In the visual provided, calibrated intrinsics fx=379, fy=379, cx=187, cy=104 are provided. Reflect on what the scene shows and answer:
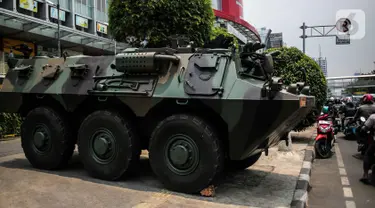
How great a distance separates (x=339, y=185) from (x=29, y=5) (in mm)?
16659

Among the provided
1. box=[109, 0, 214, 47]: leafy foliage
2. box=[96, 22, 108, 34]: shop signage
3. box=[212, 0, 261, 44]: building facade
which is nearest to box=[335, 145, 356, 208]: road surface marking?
box=[109, 0, 214, 47]: leafy foliage

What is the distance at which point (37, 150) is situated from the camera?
657cm

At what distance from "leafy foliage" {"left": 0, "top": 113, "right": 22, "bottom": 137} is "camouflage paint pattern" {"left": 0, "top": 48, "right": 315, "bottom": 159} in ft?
17.7

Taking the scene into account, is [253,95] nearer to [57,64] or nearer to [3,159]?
[57,64]

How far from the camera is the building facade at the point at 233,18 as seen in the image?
29.8m

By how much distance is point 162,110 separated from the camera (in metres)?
5.70

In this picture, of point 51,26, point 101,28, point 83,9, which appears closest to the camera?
point 51,26

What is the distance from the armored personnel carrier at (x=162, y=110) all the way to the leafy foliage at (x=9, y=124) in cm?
491

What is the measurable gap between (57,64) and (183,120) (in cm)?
291

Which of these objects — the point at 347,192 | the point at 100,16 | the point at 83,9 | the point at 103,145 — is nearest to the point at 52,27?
the point at 83,9

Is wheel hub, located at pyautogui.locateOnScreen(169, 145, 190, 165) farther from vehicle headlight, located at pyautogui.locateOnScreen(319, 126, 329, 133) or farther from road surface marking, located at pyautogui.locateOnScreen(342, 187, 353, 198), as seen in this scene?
vehicle headlight, located at pyautogui.locateOnScreen(319, 126, 329, 133)

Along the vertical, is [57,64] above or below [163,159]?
above

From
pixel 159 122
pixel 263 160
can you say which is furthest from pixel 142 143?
pixel 263 160

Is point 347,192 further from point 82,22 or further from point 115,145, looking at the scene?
point 82,22
